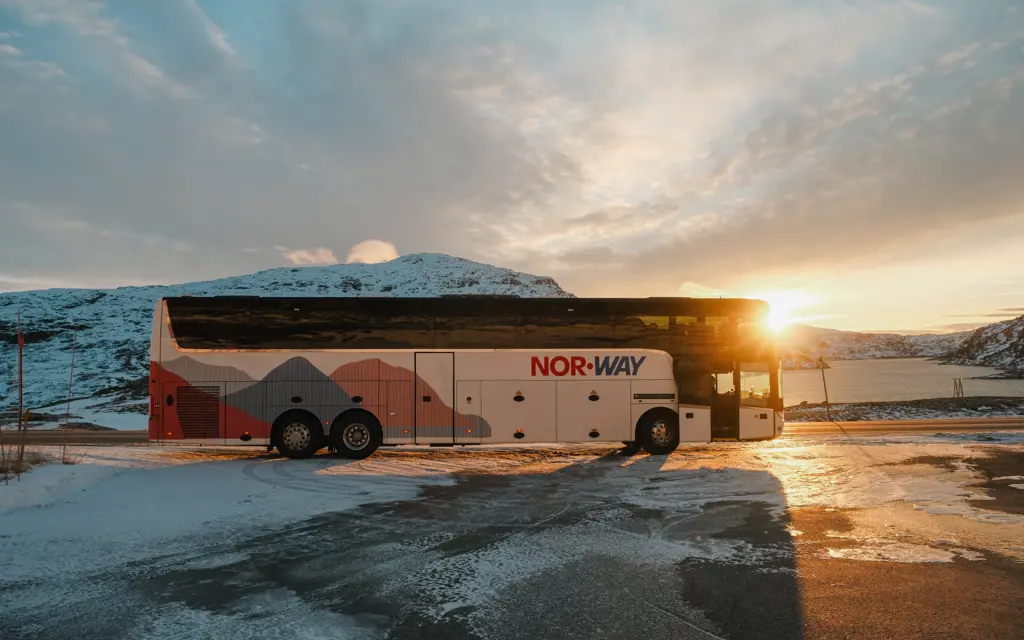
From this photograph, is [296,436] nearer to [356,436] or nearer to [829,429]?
[356,436]

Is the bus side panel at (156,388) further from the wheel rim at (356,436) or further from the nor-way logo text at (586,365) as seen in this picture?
the nor-way logo text at (586,365)

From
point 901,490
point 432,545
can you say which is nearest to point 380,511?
point 432,545

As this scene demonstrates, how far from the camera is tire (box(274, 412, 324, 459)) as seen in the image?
43.7ft

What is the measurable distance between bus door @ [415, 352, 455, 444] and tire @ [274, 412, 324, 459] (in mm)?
2321

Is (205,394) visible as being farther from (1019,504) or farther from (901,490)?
(1019,504)

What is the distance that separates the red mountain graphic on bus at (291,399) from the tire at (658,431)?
395 cm

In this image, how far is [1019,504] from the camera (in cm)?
887

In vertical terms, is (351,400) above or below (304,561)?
above

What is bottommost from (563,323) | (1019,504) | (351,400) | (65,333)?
(1019,504)

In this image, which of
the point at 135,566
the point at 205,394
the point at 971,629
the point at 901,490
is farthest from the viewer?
the point at 205,394

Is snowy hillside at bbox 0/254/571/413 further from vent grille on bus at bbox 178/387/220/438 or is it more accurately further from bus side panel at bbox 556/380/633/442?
bus side panel at bbox 556/380/633/442

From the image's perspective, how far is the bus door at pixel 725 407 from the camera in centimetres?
1408

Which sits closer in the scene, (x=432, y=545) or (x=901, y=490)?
(x=432, y=545)

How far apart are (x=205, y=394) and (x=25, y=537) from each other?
643 centimetres
